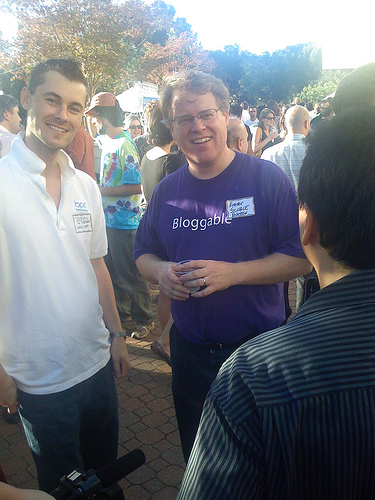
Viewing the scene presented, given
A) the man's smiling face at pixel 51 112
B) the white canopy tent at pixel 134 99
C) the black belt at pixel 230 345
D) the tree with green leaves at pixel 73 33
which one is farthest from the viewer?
the tree with green leaves at pixel 73 33

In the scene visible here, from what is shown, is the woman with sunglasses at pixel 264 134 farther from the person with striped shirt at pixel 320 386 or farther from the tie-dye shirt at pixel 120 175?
the person with striped shirt at pixel 320 386

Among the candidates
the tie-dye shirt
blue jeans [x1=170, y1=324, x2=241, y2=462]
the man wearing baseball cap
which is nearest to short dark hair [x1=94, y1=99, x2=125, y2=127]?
the man wearing baseball cap

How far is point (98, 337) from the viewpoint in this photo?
6.77 ft

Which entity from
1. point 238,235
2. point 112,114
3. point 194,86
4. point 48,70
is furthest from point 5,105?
point 238,235

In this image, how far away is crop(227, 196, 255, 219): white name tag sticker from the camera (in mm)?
2025

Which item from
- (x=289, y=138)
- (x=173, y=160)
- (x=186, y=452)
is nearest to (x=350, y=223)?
(x=186, y=452)

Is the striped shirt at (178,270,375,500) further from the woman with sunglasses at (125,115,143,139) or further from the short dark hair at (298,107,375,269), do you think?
the woman with sunglasses at (125,115,143,139)

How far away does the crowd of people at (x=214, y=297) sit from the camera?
2.84 ft

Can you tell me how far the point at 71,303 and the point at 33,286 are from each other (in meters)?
0.18

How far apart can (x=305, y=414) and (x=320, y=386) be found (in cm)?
6

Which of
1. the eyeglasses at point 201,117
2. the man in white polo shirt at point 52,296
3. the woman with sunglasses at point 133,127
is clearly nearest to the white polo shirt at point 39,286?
the man in white polo shirt at point 52,296

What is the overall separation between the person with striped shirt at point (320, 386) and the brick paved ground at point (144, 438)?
2.03 metres

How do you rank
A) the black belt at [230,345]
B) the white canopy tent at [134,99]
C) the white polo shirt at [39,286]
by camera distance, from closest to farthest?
the white polo shirt at [39,286] → the black belt at [230,345] → the white canopy tent at [134,99]

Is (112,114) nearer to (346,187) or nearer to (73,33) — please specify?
(346,187)
